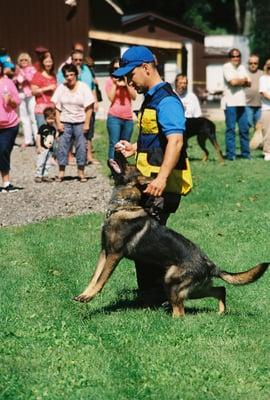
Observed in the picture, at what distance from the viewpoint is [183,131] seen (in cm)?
589

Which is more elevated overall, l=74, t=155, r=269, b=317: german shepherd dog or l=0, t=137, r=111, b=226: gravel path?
l=74, t=155, r=269, b=317: german shepherd dog

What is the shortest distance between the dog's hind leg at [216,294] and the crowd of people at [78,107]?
15.6 feet

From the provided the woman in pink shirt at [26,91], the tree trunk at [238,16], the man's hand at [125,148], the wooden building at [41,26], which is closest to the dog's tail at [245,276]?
the man's hand at [125,148]

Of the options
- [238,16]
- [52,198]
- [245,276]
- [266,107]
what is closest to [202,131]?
[266,107]

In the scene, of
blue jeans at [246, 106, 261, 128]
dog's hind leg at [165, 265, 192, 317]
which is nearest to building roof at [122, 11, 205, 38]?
blue jeans at [246, 106, 261, 128]

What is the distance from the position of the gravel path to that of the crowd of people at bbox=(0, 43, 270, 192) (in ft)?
1.01

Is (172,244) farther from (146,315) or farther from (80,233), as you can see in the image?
(80,233)

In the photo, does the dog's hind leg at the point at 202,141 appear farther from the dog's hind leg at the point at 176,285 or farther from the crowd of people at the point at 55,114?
the dog's hind leg at the point at 176,285

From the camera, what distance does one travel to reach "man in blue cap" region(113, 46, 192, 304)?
5.79m

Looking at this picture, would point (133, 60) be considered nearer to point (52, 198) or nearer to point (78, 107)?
point (52, 198)

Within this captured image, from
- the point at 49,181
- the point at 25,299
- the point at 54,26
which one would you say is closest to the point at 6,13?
the point at 54,26

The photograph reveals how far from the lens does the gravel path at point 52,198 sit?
1064 cm

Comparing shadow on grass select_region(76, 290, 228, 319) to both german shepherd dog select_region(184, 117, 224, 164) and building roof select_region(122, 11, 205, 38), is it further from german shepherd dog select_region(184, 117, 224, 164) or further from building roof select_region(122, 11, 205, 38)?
building roof select_region(122, 11, 205, 38)

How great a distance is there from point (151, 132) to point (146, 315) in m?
1.31
